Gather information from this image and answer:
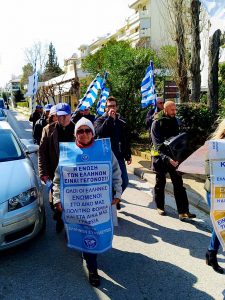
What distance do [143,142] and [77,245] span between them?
982 cm

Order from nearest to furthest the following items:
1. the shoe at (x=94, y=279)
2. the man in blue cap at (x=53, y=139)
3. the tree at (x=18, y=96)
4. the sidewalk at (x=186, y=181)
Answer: the shoe at (x=94, y=279) < the man in blue cap at (x=53, y=139) < the sidewalk at (x=186, y=181) < the tree at (x=18, y=96)

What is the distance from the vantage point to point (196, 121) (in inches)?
359

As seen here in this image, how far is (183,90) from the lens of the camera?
11.6 metres

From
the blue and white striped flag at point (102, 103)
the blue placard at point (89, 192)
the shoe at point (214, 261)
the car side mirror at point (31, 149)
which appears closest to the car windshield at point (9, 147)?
the car side mirror at point (31, 149)

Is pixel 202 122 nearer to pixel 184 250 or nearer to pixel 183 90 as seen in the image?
pixel 183 90

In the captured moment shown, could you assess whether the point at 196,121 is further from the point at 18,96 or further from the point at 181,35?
the point at 18,96

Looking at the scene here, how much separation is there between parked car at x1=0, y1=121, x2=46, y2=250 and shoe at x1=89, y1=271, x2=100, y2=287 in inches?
40.1

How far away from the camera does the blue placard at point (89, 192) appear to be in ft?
11.5

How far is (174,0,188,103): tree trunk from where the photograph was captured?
36.6ft

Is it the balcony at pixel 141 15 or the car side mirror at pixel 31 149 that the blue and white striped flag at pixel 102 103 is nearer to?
the car side mirror at pixel 31 149

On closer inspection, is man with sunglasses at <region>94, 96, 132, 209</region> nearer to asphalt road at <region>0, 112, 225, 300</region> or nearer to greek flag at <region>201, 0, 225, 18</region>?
asphalt road at <region>0, 112, 225, 300</region>

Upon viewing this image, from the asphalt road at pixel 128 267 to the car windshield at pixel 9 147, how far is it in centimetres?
112

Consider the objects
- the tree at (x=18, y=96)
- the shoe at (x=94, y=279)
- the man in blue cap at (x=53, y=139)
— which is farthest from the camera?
the tree at (x=18, y=96)

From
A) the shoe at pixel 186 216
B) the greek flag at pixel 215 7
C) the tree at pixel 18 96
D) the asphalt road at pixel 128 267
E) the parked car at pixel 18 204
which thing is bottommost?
the asphalt road at pixel 128 267
